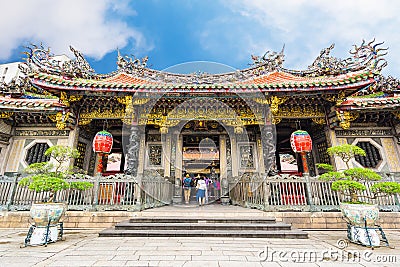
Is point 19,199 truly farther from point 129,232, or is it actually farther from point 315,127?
point 315,127

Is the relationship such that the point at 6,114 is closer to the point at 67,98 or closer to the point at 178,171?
the point at 67,98

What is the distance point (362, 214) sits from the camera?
14.2 feet

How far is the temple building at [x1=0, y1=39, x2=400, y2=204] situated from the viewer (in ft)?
24.9

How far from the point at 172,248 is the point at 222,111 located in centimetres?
639

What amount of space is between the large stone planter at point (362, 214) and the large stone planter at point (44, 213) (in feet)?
22.2

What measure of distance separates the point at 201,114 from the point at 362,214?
6410 millimetres

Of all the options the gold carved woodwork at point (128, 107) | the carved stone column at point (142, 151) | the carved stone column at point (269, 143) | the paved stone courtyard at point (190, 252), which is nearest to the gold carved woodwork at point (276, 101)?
the carved stone column at point (269, 143)

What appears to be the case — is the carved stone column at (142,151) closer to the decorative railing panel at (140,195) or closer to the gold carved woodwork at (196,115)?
the gold carved woodwork at (196,115)

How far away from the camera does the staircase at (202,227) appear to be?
4797mm

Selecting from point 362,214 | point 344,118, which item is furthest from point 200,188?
point 344,118

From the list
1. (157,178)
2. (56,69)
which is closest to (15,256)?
(157,178)

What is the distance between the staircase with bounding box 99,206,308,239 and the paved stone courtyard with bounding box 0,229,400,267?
211 mm

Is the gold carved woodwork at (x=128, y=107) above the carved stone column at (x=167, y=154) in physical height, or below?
above

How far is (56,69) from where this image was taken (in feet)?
25.6
